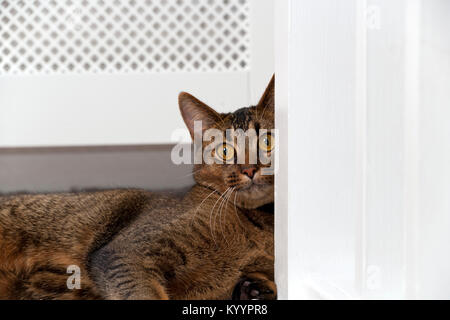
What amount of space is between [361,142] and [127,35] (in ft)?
3.30

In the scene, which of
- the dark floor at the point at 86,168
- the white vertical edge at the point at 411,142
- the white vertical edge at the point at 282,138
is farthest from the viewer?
the dark floor at the point at 86,168

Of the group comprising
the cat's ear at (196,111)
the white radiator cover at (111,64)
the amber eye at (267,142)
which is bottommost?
the amber eye at (267,142)

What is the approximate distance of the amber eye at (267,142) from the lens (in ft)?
2.67

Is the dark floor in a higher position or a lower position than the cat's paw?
higher

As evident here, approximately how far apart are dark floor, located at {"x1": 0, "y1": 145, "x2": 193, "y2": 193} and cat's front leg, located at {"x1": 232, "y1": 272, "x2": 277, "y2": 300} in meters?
0.39

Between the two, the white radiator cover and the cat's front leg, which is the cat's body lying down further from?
the white radiator cover

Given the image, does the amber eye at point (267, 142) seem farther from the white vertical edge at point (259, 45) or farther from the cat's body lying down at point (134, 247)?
the white vertical edge at point (259, 45)

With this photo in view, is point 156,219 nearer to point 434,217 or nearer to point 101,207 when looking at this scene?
point 101,207

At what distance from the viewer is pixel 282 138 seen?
0.61 meters

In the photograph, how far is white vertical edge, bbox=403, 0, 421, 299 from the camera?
40 centimetres

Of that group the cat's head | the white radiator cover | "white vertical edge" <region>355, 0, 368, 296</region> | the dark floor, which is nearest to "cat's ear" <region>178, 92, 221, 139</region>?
the cat's head

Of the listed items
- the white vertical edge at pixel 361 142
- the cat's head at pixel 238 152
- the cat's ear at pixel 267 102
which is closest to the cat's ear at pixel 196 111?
the cat's head at pixel 238 152

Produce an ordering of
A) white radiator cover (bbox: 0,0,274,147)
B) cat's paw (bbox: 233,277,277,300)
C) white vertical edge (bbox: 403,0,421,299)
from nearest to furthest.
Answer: white vertical edge (bbox: 403,0,421,299) < cat's paw (bbox: 233,277,277,300) < white radiator cover (bbox: 0,0,274,147)
